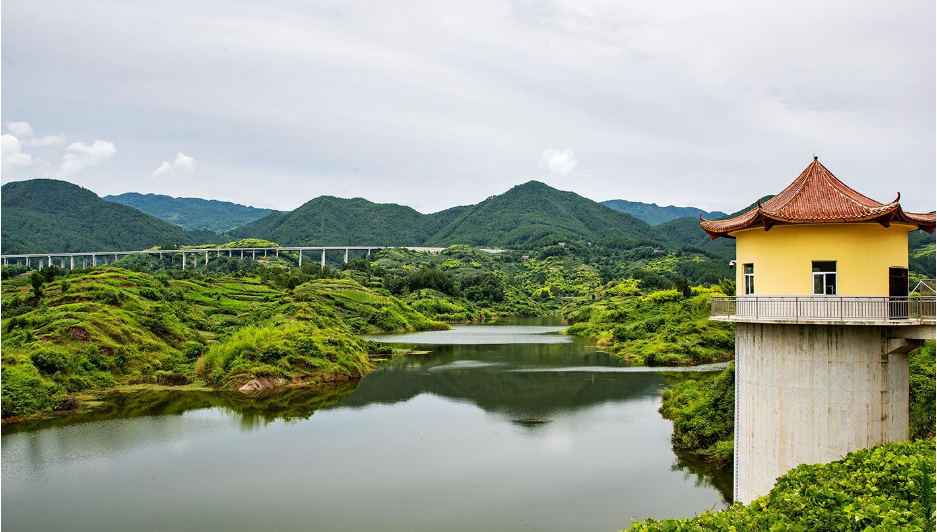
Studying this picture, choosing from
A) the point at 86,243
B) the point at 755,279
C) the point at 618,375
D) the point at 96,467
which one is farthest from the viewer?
the point at 86,243

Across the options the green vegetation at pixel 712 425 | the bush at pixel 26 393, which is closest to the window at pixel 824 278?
the green vegetation at pixel 712 425

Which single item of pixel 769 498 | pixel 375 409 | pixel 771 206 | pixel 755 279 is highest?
pixel 771 206

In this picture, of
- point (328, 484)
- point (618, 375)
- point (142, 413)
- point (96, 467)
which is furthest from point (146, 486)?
point (618, 375)

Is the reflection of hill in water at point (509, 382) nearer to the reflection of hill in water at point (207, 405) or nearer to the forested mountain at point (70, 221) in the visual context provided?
the reflection of hill in water at point (207, 405)

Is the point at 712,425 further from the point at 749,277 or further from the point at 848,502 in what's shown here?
the point at 848,502

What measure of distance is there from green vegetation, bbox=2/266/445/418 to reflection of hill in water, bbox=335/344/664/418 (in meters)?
3.99

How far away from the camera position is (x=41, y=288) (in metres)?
44.8

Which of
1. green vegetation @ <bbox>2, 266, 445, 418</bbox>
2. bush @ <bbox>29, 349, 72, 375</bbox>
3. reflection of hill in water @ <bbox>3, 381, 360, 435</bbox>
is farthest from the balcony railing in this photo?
bush @ <bbox>29, 349, 72, 375</bbox>

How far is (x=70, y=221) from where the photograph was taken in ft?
592

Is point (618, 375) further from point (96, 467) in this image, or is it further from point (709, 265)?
point (709, 265)

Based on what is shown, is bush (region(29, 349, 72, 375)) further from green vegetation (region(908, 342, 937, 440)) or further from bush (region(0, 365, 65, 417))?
green vegetation (region(908, 342, 937, 440))

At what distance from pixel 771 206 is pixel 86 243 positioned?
186m

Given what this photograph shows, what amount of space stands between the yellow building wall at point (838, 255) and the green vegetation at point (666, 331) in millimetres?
35679

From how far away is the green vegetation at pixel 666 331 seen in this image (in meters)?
48.9
